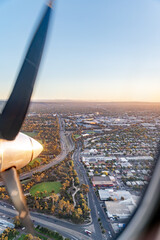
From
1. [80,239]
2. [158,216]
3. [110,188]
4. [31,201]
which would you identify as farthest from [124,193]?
[158,216]

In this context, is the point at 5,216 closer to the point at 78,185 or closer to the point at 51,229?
the point at 51,229

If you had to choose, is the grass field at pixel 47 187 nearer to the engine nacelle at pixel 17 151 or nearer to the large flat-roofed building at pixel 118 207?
the large flat-roofed building at pixel 118 207

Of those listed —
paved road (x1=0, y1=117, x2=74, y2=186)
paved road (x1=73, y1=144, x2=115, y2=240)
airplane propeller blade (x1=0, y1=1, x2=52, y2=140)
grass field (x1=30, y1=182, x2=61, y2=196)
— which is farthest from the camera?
paved road (x1=0, y1=117, x2=74, y2=186)

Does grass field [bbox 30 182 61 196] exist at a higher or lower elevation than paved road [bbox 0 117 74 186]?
lower

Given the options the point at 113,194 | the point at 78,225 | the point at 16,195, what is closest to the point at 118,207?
the point at 113,194

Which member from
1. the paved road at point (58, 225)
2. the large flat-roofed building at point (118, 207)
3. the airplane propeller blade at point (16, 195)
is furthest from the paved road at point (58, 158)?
the airplane propeller blade at point (16, 195)

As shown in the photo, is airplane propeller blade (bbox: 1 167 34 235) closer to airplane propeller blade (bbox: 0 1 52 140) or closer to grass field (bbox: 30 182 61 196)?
airplane propeller blade (bbox: 0 1 52 140)

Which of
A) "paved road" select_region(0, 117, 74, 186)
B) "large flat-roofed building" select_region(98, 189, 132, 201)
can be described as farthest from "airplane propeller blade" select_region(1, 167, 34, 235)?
"paved road" select_region(0, 117, 74, 186)
